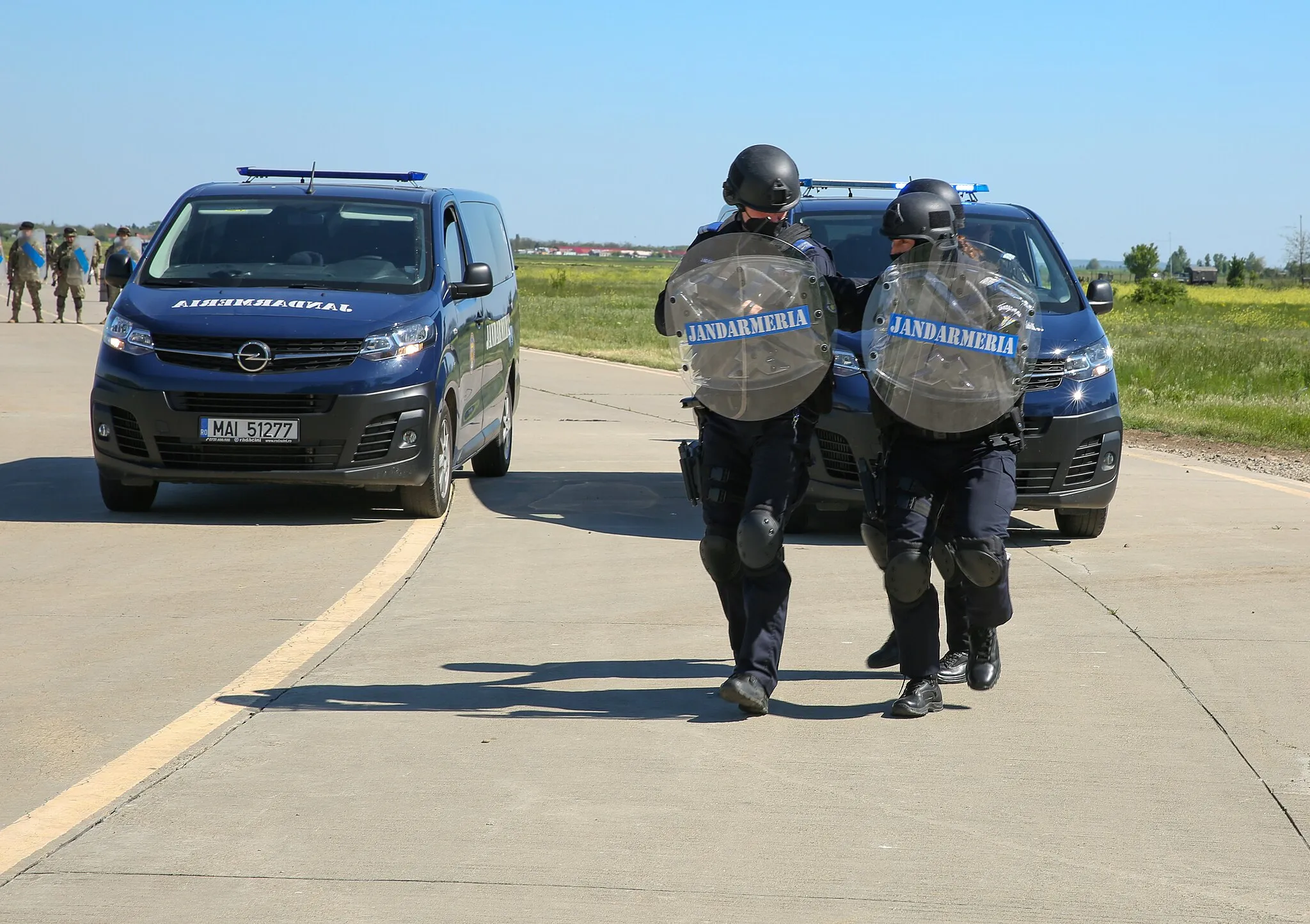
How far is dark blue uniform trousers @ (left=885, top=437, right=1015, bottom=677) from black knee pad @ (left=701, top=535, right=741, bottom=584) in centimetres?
53

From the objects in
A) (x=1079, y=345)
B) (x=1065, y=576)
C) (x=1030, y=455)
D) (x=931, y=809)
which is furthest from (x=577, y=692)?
(x=1079, y=345)

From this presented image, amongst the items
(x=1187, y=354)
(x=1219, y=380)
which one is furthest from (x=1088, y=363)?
(x=1187, y=354)

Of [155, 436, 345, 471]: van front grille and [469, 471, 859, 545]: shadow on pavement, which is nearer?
[155, 436, 345, 471]: van front grille

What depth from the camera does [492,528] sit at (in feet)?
31.0

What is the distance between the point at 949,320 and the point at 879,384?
1.05 ft

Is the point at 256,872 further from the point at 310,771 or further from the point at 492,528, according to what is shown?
the point at 492,528

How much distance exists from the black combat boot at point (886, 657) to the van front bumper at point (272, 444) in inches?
154

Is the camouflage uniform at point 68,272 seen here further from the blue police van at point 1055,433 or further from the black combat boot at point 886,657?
the black combat boot at point 886,657

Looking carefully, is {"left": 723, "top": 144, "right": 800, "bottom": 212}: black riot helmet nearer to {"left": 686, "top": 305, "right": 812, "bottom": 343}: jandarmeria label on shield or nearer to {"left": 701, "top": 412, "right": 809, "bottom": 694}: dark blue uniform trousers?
{"left": 686, "top": 305, "right": 812, "bottom": 343}: jandarmeria label on shield

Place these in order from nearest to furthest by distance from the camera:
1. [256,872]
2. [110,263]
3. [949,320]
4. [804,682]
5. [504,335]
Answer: [256,872] < [949,320] < [804,682] < [110,263] < [504,335]

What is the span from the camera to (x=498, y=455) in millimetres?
11805

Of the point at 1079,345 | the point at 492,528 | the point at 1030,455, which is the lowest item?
the point at 492,528

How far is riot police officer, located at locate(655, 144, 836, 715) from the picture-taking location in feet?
17.7

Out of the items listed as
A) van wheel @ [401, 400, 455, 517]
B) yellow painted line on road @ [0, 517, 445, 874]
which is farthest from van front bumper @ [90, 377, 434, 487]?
yellow painted line on road @ [0, 517, 445, 874]
